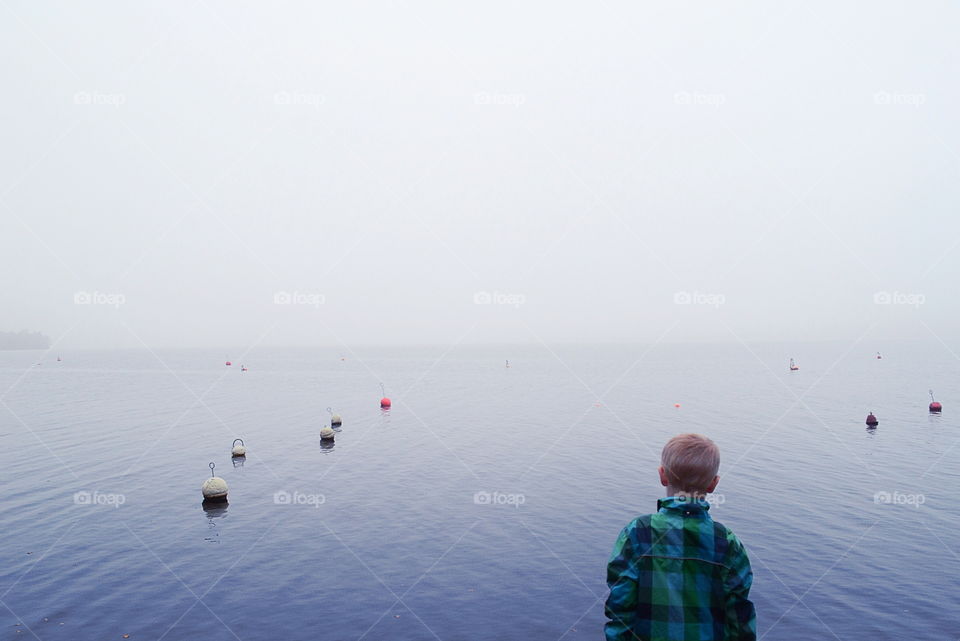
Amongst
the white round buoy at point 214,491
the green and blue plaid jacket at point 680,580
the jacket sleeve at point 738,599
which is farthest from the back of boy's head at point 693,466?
the white round buoy at point 214,491

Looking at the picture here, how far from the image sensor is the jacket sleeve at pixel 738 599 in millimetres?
4445

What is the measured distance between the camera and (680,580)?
14.7 feet

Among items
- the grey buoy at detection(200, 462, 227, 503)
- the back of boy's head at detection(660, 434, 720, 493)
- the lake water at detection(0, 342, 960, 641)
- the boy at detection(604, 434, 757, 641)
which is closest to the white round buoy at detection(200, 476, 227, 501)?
the grey buoy at detection(200, 462, 227, 503)

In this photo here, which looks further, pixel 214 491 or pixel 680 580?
pixel 214 491

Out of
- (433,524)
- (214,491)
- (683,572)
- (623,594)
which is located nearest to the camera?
(683,572)

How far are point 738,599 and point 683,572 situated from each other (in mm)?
505

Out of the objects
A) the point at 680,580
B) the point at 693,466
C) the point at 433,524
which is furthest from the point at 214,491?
the point at 693,466

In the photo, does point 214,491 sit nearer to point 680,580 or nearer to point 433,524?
point 433,524

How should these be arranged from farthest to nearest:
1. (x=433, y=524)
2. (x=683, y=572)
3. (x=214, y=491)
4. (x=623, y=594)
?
(x=214, y=491), (x=433, y=524), (x=623, y=594), (x=683, y=572)

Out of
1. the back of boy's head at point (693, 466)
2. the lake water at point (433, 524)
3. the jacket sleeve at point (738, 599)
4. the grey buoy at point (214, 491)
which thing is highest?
the back of boy's head at point (693, 466)

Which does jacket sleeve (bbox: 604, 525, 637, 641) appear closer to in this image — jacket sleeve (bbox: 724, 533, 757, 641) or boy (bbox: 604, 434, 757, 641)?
boy (bbox: 604, 434, 757, 641)

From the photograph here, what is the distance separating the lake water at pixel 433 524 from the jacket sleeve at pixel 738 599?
14.5 m

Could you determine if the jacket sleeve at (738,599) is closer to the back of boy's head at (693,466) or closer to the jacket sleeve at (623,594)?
the back of boy's head at (693,466)

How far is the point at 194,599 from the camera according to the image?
19578 millimetres
